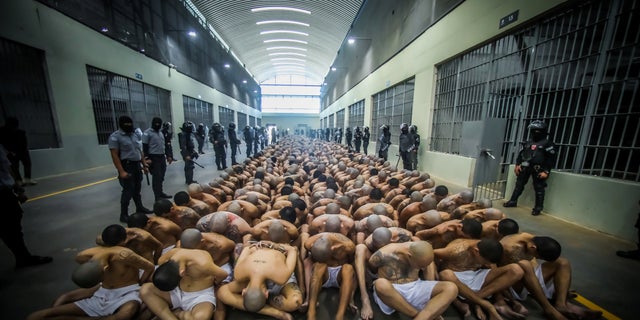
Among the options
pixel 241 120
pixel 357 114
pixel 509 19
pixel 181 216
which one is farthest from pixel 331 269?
pixel 241 120

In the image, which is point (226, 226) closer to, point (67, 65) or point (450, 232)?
point (450, 232)

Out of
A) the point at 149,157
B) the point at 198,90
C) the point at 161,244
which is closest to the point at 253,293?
the point at 161,244

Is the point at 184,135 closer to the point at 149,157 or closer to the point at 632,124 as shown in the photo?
the point at 149,157

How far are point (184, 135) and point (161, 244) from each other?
6151 millimetres

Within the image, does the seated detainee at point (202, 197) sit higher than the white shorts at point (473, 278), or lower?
higher

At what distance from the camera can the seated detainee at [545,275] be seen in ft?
7.00

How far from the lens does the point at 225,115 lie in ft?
79.5

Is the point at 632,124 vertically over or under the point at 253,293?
over

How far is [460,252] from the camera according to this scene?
2396mm

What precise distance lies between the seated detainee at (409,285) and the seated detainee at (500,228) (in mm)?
1072

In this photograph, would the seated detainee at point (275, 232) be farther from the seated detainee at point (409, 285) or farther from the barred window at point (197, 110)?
the barred window at point (197, 110)

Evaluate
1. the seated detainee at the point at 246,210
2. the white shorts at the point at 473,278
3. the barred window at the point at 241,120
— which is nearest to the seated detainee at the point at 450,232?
the white shorts at the point at 473,278

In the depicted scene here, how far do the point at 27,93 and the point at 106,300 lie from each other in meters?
8.06

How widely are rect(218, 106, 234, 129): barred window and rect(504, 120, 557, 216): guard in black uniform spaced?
2265cm
